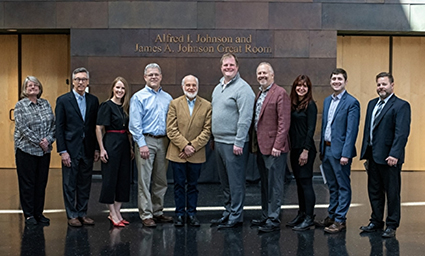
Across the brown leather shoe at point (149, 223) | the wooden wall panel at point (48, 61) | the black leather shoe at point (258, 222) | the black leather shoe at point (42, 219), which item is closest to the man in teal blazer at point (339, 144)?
the black leather shoe at point (258, 222)

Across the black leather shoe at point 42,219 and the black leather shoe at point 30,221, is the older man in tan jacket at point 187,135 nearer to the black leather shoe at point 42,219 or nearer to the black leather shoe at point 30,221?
the black leather shoe at point 42,219

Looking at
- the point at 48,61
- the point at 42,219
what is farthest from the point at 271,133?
the point at 48,61

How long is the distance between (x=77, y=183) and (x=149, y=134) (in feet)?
3.54

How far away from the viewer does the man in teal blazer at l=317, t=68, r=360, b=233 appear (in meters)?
5.79

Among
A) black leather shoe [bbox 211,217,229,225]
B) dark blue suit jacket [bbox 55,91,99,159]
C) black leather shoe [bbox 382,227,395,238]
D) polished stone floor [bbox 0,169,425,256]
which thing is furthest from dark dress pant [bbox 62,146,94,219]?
black leather shoe [bbox 382,227,395,238]

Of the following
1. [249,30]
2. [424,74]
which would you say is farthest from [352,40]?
[249,30]

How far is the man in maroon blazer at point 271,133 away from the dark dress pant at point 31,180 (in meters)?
2.70

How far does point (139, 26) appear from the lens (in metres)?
9.36

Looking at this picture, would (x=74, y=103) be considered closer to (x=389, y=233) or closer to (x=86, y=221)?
(x=86, y=221)

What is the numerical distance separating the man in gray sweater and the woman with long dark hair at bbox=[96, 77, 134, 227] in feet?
3.59

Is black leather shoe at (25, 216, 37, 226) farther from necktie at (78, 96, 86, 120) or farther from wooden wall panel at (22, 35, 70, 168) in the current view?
wooden wall panel at (22, 35, 70, 168)

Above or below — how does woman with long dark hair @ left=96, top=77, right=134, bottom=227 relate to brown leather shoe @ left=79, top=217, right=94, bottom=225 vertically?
above

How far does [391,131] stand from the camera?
18.4ft

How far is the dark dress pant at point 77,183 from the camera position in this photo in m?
6.01
